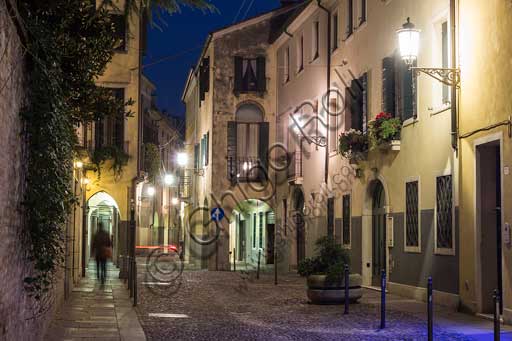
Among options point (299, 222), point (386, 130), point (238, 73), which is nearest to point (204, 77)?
point (238, 73)

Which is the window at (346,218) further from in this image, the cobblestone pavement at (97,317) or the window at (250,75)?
the window at (250,75)

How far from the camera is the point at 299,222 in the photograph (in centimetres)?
3253

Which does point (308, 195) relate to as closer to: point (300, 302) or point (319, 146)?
point (319, 146)

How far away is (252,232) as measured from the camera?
1674 inches

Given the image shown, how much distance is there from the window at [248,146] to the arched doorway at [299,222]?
413 centimetres

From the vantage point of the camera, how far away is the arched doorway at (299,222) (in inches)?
1246

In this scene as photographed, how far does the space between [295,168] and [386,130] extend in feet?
38.5

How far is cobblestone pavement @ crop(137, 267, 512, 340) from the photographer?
13.1 metres

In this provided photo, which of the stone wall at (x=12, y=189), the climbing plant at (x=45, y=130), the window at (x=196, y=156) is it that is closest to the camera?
the stone wall at (x=12, y=189)

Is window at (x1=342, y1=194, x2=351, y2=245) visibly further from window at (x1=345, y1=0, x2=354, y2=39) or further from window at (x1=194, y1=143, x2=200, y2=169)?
window at (x1=194, y1=143, x2=200, y2=169)

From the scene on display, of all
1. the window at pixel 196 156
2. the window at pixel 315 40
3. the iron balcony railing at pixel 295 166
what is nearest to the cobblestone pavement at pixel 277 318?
the iron balcony railing at pixel 295 166

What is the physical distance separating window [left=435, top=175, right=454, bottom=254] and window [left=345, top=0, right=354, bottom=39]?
8.31m

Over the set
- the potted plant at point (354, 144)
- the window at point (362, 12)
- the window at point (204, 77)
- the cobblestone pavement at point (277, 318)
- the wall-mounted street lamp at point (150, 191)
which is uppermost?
the window at point (204, 77)

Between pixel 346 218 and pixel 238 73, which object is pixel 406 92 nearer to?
pixel 346 218
